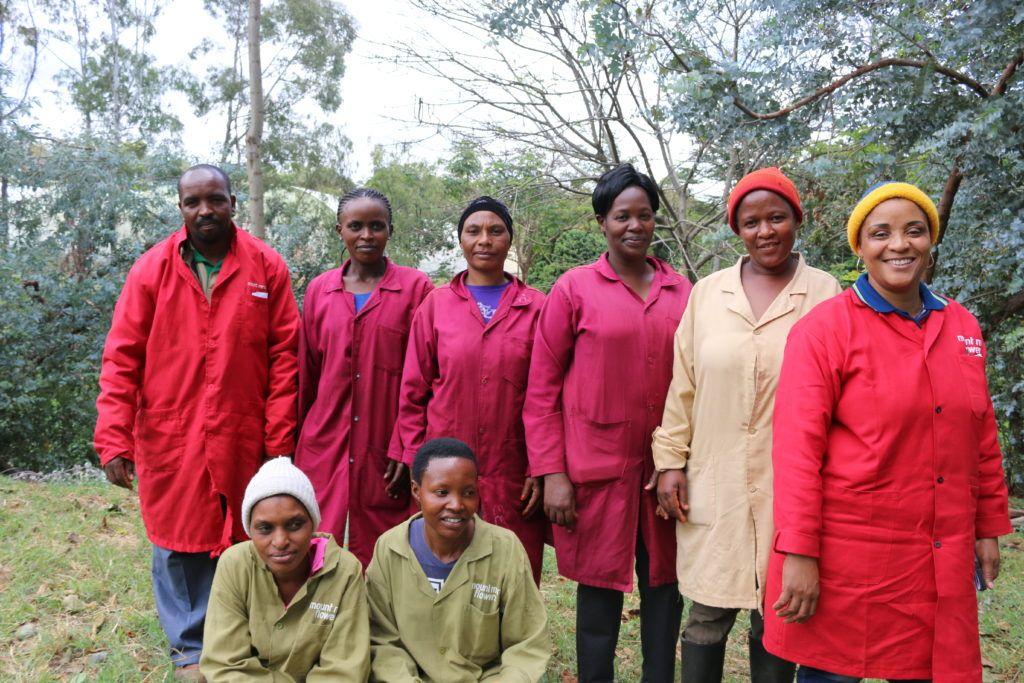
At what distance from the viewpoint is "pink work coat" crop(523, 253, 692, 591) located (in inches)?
125

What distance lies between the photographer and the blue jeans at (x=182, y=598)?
11.7 feet

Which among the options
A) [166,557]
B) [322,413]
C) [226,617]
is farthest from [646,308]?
[166,557]

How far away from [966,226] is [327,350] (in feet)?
15.1

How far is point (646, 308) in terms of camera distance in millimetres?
3256

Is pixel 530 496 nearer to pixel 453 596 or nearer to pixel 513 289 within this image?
pixel 453 596

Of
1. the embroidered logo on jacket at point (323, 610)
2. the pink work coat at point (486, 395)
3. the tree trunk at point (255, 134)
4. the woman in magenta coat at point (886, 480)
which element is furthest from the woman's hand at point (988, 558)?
the tree trunk at point (255, 134)

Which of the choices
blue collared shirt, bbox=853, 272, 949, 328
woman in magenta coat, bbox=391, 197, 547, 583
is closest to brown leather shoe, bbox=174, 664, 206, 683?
woman in magenta coat, bbox=391, 197, 547, 583

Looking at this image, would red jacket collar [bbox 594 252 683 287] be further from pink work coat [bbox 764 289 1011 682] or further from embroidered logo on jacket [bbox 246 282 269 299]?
embroidered logo on jacket [bbox 246 282 269 299]

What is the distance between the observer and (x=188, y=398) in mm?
3508

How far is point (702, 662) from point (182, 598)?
7.23 feet

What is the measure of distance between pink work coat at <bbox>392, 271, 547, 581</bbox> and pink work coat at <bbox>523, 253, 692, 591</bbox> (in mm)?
186

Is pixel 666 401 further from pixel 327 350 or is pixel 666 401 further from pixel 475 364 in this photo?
pixel 327 350

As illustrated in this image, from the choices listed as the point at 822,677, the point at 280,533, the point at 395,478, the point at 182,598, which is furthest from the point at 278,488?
the point at 822,677

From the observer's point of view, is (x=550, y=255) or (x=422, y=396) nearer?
(x=422, y=396)
